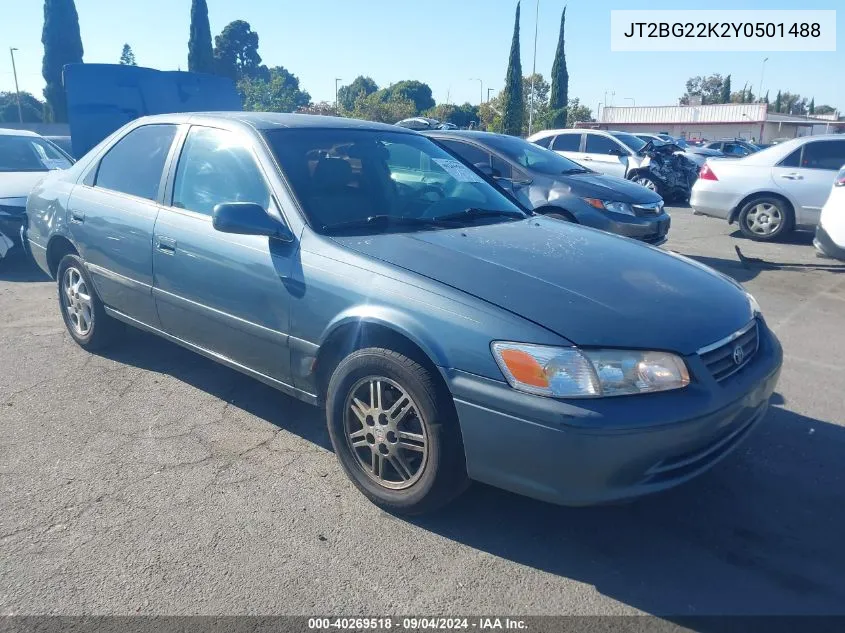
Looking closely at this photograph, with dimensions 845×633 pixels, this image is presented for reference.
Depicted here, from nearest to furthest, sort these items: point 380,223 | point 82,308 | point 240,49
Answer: point 380,223 → point 82,308 → point 240,49

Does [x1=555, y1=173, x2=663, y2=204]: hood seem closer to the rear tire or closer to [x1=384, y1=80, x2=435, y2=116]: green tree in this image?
the rear tire

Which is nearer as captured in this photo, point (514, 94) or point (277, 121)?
point (277, 121)

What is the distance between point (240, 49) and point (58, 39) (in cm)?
4746

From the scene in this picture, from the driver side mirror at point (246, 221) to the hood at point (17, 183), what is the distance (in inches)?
218

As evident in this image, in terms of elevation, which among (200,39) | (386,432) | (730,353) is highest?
(200,39)

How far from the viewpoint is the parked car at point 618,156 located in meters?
14.1

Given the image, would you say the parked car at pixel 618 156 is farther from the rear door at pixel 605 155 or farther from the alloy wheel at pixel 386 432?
the alloy wheel at pixel 386 432

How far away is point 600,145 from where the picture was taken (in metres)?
14.4

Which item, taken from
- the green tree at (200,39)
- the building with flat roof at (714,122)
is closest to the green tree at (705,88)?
the building with flat roof at (714,122)

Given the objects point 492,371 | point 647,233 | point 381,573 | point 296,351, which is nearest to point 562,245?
point 492,371

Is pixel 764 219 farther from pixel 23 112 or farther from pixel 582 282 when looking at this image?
pixel 23 112

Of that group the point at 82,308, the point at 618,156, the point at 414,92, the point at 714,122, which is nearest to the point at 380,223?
the point at 82,308

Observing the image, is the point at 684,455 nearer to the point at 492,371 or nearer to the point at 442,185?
the point at 492,371

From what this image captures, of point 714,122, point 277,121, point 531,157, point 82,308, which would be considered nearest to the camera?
point 277,121
